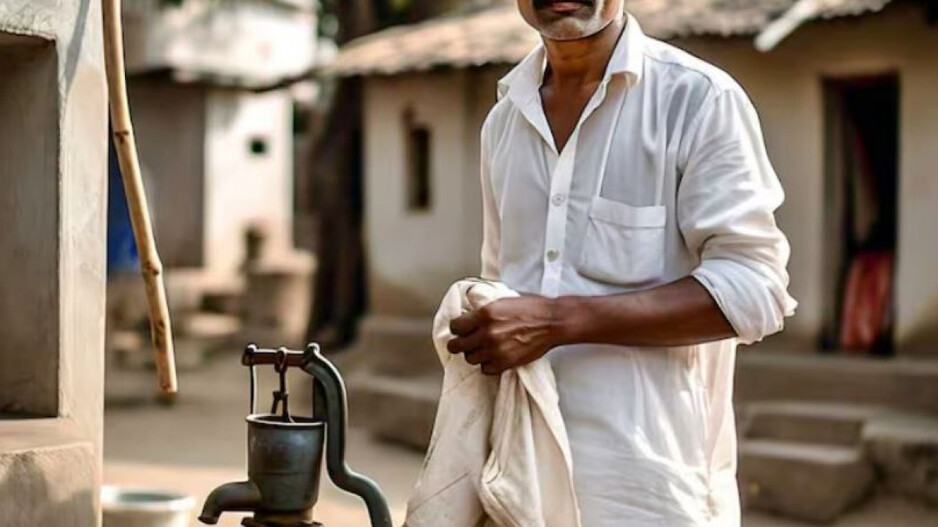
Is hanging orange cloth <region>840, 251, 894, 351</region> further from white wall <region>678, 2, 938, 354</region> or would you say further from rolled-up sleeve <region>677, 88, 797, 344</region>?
rolled-up sleeve <region>677, 88, 797, 344</region>

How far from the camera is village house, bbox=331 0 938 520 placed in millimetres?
8109

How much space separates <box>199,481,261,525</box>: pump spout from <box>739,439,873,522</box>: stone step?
5776mm

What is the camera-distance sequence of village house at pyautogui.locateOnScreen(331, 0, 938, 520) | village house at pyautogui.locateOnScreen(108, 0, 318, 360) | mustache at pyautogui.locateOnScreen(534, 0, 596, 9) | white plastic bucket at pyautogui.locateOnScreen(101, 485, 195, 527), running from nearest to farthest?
mustache at pyautogui.locateOnScreen(534, 0, 596, 9), white plastic bucket at pyautogui.locateOnScreen(101, 485, 195, 527), village house at pyautogui.locateOnScreen(331, 0, 938, 520), village house at pyautogui.locateOnScreen(108, 0, 318, 360)

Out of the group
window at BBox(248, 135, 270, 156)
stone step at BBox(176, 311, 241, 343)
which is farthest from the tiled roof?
window at BBox(248, 135, 270, 156)

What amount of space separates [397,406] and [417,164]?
94.6 inches

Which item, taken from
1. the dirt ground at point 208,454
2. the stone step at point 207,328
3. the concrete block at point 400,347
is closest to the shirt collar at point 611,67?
the dirt ground at point 208,454

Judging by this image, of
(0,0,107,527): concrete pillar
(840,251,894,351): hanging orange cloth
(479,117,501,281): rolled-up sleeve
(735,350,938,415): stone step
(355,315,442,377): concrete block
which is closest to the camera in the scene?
(479,117,501,281): rolled-up sleeve

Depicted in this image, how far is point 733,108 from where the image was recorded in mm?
2361

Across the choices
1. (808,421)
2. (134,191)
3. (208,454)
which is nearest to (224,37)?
(208,454)

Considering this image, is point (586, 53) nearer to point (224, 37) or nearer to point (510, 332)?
point (510, 332)

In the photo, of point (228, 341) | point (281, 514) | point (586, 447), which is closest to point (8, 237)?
point (281, 514)

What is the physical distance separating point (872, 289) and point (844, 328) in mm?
303

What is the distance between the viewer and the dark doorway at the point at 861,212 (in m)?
9.26

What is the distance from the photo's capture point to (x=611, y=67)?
2441 millimetres
